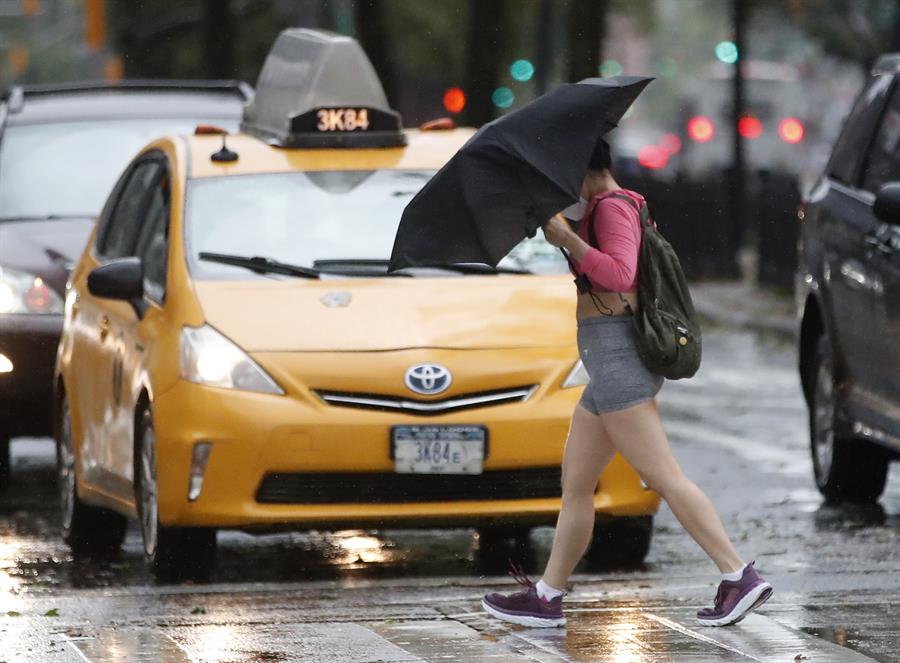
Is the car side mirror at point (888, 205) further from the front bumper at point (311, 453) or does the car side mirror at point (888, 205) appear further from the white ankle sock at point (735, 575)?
the white ankle sock at point (735, 575)

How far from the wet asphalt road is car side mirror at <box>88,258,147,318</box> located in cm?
107

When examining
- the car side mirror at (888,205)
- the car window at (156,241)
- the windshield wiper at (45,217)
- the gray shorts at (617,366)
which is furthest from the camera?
the windshield wiper at (45,217)

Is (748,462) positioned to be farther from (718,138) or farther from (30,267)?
(718,138)

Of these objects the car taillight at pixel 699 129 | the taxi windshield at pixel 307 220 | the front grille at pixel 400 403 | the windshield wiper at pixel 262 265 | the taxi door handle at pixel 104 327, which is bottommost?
the car taillight at pixel 699 129

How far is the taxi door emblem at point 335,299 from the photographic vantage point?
9.15m

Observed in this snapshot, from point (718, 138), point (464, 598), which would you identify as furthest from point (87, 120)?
point (718, 138)

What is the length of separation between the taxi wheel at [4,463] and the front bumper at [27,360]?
2.17ft

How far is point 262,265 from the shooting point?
946 centimetres

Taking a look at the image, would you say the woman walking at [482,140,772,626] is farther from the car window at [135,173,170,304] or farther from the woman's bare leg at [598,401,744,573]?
the car window at [135,173,170,304]

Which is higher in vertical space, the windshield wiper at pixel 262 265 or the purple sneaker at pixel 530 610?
the windshield wiper at pixel 262 265

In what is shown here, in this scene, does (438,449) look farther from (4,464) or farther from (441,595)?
(4,464)

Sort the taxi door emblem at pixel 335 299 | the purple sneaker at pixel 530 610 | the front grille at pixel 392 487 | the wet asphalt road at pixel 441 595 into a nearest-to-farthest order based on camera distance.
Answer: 1. the wet asphalt road at pixel 441 595
2. the purple sneaker at pixel 530 610
3. the front grille at pixel 392 487
4. the taxi door emblem at pixel 335 299

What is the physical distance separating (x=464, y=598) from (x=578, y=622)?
0.78 metres

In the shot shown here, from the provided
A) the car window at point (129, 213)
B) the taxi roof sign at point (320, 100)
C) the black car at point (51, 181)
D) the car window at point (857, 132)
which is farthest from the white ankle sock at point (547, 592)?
the black car at point (51, 181)
